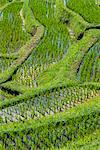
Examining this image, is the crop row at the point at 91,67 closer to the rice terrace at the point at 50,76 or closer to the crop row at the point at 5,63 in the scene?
the rice terrace at the point at 50,76

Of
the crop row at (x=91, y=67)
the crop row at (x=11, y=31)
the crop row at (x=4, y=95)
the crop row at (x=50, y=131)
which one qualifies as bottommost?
the crop row at (x=50, y=131)

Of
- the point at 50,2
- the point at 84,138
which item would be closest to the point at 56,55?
the point at 84,138

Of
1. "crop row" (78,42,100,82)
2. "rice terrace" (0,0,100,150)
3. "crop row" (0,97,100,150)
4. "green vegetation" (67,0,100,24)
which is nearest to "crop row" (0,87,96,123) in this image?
"rice terrace" (0,0,100,150)

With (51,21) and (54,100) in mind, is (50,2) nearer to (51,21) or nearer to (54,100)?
(51,21)

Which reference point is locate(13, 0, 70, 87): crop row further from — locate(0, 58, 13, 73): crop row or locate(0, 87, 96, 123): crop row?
locate(0, 87, 96, 123): crop row

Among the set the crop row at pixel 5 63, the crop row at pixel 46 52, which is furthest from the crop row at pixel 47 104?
the crop row at pixel 5 63

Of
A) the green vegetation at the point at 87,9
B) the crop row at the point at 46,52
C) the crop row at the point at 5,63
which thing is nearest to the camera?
the crop row at the point at 46,52

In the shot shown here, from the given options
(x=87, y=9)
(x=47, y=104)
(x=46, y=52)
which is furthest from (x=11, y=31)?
(x=47, y=104)
